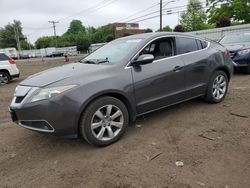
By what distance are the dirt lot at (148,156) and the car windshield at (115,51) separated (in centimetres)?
128

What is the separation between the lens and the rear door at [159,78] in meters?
4.16

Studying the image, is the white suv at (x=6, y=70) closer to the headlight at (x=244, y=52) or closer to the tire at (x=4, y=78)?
the tire at (x=4, y=78)

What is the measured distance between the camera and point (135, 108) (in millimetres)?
4125

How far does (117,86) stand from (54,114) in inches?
39.9

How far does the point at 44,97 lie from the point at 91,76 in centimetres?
73

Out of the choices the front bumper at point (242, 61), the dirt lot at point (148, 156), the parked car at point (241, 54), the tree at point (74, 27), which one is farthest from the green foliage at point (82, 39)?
the dirt lot at point (148, 156)

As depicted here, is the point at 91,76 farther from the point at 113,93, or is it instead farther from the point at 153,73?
the point at 153,73

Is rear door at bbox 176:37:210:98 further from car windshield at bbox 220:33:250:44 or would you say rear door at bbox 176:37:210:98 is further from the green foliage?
the green foliage

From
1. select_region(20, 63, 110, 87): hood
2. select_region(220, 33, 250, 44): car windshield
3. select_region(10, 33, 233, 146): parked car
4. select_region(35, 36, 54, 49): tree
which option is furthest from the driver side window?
select_region(35, 36, 54, 49): tree

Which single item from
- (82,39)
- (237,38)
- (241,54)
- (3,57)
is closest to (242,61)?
(241,54)

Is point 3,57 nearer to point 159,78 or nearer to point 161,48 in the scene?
point 161,48

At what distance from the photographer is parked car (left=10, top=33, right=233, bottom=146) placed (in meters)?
3.50

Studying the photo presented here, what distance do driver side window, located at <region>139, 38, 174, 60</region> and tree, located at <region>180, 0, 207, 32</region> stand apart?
47697 millimetres

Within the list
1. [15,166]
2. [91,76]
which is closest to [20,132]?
[15,166]
